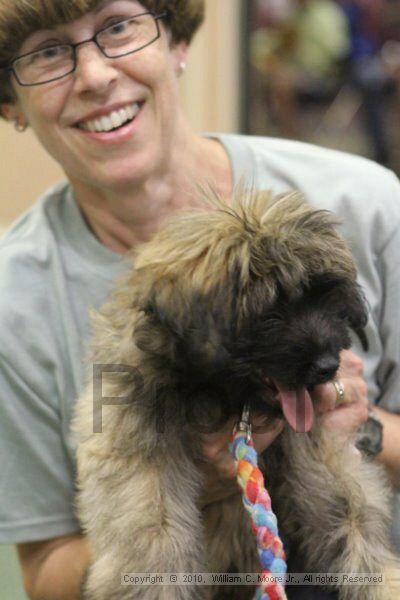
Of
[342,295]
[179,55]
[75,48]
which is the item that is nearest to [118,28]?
[75,48]

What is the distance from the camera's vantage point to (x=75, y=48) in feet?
5.19

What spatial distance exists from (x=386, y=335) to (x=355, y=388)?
226 mm

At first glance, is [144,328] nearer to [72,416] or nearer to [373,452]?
[72,416]

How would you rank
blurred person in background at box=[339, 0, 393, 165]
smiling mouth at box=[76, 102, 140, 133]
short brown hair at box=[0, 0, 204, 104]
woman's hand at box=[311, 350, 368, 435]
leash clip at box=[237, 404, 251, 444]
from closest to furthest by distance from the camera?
leash clip at box=[237, 404, 251, 444] < woman's hand at box=[311, 350, 368, 435] < short brown hair at box=[0, 0, 204, 104] < smiling mouth at box=[76, 102, 140, 133] < blurred person in background at box=[339, 0, 393, 165]

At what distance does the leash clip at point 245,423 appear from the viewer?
1.29 meters

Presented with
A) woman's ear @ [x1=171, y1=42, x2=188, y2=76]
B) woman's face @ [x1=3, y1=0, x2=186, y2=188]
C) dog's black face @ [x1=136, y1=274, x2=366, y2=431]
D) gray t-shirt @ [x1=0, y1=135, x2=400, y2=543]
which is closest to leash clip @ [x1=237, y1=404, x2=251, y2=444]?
dog's black face @ [x1=136, y1=274, x2=366, y2=431]

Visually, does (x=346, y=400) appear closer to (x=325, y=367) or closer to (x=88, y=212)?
(x=325, y=367)

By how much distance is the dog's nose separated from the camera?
1.18 meters

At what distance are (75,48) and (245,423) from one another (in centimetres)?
72

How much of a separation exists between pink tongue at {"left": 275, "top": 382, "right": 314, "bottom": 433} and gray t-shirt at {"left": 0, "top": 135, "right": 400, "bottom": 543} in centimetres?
37

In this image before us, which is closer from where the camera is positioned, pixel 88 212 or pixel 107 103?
pixel 107 103

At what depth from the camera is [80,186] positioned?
175 cm

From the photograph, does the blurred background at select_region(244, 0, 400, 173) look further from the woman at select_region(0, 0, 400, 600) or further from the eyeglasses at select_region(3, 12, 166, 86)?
the eyeglasses at select_region(3, 12, 166, 86)

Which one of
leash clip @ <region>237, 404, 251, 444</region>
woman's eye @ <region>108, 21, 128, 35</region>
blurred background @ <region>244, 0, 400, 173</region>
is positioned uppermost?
woman's eye @ <region>108, 21, 128, 35</region>
